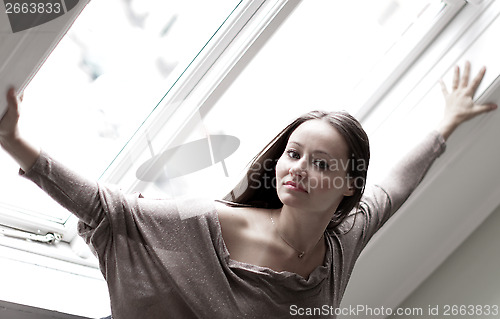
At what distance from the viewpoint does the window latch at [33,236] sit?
1.72 m

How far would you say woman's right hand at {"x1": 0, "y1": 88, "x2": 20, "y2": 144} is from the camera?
1138 millimetres

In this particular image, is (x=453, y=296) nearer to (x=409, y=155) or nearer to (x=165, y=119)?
(x=409, y=155)

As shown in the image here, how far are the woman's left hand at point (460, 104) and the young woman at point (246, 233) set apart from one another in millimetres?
419

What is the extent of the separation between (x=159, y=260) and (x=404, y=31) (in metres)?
1.00

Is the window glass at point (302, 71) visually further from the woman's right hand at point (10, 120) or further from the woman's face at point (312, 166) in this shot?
the woman's right hand at point (10, 120)

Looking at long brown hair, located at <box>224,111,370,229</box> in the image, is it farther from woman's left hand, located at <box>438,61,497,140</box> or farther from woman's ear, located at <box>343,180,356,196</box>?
woman's left hand, located at <box>438,61,497,140</box>

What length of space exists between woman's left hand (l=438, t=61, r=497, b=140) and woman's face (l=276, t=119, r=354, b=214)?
19.3 inches

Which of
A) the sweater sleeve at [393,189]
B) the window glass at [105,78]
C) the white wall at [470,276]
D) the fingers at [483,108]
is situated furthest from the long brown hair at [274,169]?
the white wall at [470,276]

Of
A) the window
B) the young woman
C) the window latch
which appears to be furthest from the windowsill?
the young woman

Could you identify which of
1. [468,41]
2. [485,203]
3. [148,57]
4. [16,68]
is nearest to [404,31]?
[468,41]

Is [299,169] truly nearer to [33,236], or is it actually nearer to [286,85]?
[286,85]

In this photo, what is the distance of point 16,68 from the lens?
111 centimetres

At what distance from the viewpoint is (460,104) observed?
6.01 feet

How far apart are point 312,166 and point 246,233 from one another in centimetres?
19
